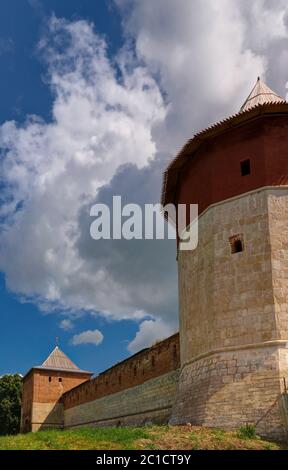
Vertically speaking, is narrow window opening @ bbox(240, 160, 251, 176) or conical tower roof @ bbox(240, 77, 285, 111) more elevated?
conical tower roof @ bbox(240, 77, 285, 111)

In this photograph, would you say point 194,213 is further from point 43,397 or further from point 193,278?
point 43,397

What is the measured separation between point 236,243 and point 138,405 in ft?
30.1

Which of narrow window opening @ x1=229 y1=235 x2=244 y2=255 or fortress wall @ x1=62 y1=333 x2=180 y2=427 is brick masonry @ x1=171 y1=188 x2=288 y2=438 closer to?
narrow window opening @ x1=229 y1=235 x2=244 y2=255

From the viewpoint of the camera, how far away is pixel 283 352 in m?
11.1

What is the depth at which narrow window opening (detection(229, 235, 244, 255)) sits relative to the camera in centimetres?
1273

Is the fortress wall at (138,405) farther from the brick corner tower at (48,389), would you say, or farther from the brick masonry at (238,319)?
the brick corner tower at (48,389)

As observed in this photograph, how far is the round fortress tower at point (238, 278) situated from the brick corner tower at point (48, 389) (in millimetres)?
23362

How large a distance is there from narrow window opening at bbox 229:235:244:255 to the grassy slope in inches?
171

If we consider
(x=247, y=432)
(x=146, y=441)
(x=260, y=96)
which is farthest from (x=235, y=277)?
(x=260, y=96)

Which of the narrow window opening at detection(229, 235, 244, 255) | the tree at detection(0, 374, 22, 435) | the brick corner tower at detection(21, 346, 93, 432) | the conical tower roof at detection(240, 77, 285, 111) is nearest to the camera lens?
the narrow window opening at detection(229, 235, 244, 255)

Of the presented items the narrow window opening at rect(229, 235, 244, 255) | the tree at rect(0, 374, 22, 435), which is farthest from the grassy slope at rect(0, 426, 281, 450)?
the tree at rect(0, 374, 22, 435)

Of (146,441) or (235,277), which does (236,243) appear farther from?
(146,441)

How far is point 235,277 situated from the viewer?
12469 millimetres

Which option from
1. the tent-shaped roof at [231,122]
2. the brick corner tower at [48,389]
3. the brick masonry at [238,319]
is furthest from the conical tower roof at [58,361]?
the brick masonry at [238,319]
